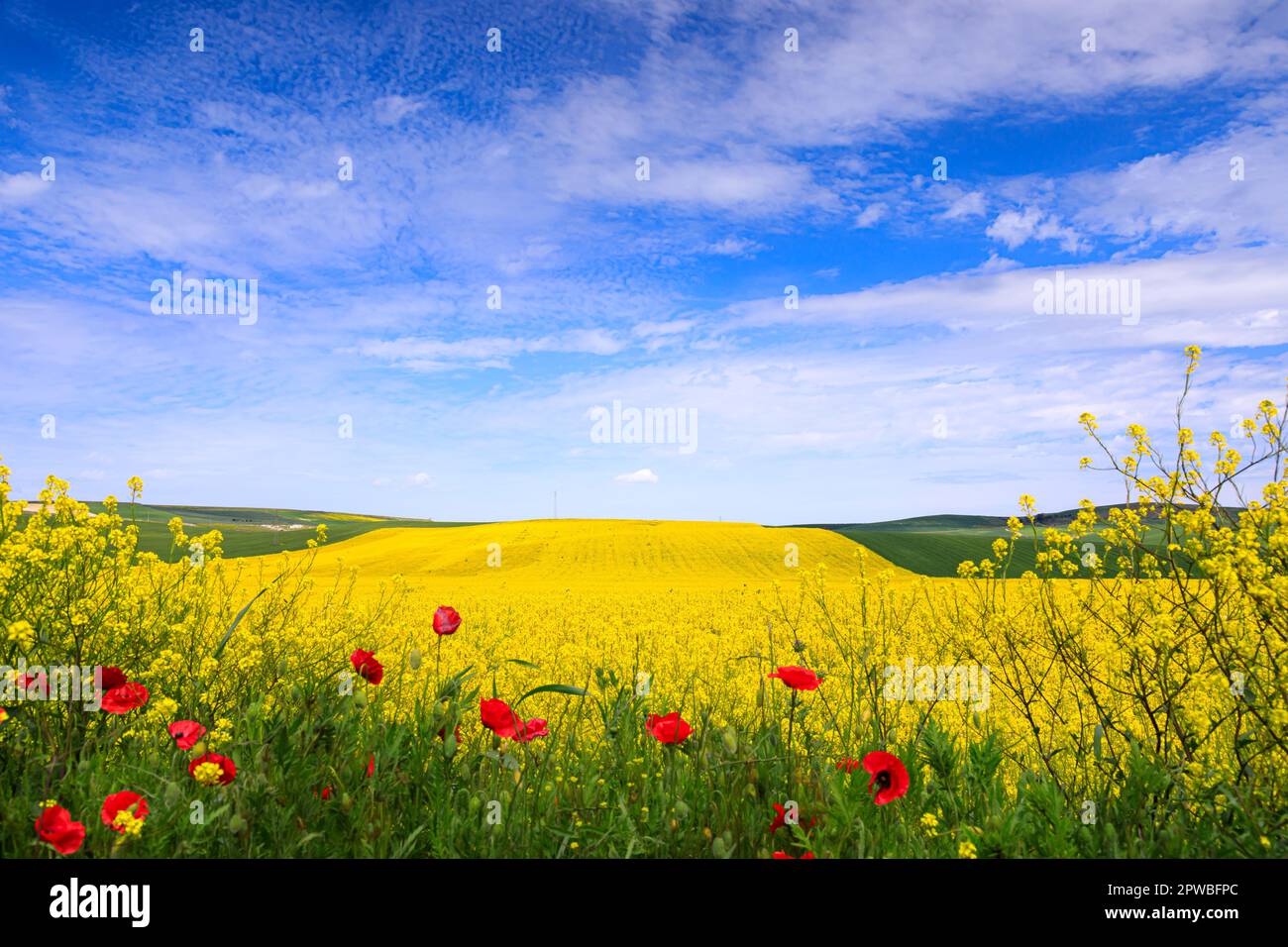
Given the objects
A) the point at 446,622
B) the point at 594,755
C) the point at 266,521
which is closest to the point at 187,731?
the point at 446,622

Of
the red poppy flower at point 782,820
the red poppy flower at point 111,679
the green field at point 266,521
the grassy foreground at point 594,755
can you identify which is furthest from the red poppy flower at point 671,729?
the green field at point 266,521

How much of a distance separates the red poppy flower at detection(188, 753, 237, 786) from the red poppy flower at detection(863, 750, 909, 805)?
6.24 feet

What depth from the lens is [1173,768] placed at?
107 inches

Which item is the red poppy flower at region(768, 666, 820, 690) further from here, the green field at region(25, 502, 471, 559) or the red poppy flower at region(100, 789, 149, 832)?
the green field at region(25, 502, 471, 559)

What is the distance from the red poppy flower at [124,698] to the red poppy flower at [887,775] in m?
2.56

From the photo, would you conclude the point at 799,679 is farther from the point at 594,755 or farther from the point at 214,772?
the point at 214,772

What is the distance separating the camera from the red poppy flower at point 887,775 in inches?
88.2

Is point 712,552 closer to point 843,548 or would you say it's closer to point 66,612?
point 843,548

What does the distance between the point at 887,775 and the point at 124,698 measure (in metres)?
2.70

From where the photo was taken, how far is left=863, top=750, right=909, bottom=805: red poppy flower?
224 cm

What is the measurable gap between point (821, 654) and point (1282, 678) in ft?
23.3

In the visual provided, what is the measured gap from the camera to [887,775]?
7.63 ft

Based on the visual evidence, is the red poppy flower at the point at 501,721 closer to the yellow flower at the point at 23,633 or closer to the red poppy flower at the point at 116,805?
the red poppy flower at the point at 116,805
